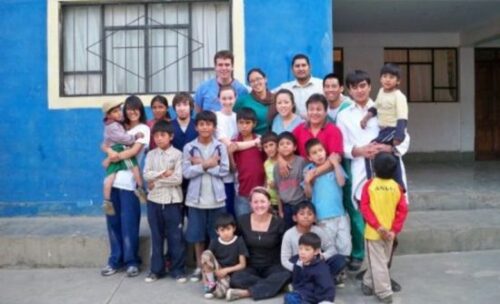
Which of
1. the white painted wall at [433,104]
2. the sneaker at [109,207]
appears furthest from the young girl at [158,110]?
the white painted wall at [433,104]

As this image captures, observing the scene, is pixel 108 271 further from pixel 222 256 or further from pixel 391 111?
pixel 391 111

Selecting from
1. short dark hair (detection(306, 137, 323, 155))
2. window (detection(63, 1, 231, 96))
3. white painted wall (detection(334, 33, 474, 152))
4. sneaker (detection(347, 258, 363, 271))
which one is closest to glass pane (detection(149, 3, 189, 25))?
window (detection(63, 1, 231, 96))

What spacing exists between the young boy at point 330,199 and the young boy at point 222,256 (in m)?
0.71

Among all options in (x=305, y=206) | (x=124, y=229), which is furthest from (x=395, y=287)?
(x=124, y=229)

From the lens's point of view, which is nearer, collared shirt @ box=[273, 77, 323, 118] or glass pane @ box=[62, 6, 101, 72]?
collared shirt @ box=[273, 77, 323, 118]

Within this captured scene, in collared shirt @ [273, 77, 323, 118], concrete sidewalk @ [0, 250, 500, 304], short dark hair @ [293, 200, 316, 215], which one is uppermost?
collared shirt @ [273, 77, 323, 118]

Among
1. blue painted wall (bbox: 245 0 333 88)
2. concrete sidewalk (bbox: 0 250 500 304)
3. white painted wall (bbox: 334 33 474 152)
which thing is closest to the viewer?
concrete sidewalk (bbox: 0 250 500 304)

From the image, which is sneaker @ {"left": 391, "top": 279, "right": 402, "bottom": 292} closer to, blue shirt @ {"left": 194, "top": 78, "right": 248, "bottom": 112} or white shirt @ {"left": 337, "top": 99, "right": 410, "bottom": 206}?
white shirt @ {"left": 337, "top": 99, "right": 410, "bottom": 206}

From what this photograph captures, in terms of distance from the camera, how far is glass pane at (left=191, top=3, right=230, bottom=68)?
6953 mm

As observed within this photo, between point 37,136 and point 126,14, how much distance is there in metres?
1.86

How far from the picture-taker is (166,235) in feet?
17.1

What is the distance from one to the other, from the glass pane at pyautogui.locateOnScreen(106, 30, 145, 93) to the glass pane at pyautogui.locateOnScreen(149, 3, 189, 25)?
26 centimetres

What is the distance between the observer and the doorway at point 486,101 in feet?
37.0

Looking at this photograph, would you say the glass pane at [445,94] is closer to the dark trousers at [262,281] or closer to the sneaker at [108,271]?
the dark trousers at [262,281]
